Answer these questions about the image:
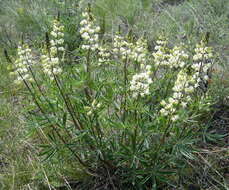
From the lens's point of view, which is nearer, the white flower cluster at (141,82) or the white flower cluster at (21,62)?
the white flower cluster at (141,82)

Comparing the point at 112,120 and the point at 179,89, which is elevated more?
the point at 179,89

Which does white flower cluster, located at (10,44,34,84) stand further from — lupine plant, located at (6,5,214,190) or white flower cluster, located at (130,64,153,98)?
white flower cluster, located at (130,64,153,98)

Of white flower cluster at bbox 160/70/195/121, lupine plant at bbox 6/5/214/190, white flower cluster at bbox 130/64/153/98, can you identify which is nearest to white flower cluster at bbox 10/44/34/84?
lupine plant at bbox 6/5/214/190

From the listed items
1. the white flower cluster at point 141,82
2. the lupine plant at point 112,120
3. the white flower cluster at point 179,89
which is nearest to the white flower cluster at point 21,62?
the lupine plant at point 112,120

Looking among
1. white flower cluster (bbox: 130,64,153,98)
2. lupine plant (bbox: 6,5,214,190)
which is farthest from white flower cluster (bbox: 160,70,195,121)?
white flower cluster (bbox: 130,64,153,98)

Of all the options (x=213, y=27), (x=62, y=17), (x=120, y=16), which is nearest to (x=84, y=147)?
(x=213, y=27)

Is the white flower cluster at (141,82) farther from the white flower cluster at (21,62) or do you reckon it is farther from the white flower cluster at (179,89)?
the white flower cluster at (21,62)

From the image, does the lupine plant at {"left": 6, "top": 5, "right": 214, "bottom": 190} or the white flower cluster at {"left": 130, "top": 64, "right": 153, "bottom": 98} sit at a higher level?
the white flower cluster at {"left": 130, "top": 64, "right": 153, "bottom": 98}

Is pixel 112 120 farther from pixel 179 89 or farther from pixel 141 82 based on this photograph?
pixel 179 89

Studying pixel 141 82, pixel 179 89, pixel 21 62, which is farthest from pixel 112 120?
pixel 21 62

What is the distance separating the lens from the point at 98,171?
2443 mm

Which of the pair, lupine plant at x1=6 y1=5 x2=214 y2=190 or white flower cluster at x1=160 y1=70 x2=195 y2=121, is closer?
white flower cluster at x1=160 y1=70 x2=195 y2=121

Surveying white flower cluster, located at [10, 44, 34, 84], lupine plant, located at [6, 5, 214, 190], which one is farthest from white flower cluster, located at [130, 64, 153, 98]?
white flower cluster, located at [10, 44, 34, 84]

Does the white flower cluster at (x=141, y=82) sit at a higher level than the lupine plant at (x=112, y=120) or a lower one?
higher
